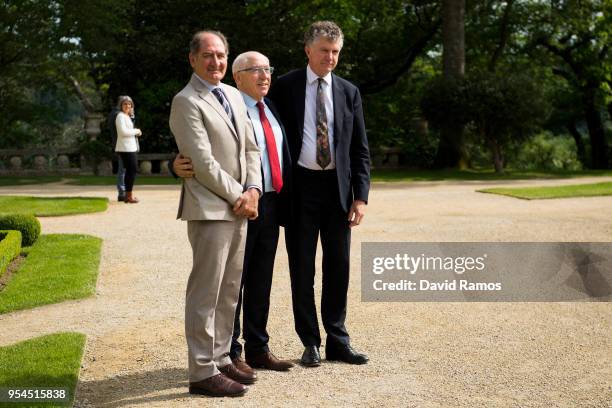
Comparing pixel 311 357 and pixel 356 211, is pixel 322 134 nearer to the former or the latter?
pixel 356 211

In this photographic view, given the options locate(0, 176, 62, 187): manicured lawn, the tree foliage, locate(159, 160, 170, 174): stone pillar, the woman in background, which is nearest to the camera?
the woman in background

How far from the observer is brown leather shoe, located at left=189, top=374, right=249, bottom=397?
477 centimetres

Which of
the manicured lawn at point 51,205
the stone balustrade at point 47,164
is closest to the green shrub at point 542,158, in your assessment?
the stone balustrade at point 47,164

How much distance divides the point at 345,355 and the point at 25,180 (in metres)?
18.1

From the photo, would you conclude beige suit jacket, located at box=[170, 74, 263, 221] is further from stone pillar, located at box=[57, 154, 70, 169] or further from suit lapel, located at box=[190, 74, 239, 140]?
stone pillar, located at box=[57, 154, 70, 169]

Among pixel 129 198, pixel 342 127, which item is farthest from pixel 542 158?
pixel 342 127

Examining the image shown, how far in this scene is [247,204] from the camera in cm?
484

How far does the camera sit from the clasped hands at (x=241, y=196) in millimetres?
4750

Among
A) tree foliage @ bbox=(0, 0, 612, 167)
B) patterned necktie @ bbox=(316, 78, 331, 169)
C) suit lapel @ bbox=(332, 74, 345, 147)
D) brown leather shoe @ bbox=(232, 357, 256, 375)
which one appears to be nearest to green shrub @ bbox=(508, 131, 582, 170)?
tree foliage @ bbox=(0, 0, 612, 167)

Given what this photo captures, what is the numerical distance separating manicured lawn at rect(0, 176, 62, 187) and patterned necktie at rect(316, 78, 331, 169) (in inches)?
653

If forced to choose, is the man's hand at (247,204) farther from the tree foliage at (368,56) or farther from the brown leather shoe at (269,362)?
the tree foliage at (368,56)

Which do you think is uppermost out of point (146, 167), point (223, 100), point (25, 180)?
point (223, 100)

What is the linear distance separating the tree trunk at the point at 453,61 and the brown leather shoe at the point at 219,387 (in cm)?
2063

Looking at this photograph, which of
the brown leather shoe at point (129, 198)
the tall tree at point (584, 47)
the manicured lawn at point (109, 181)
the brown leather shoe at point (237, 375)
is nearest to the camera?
the brown leather shoe at point (237, 375)
